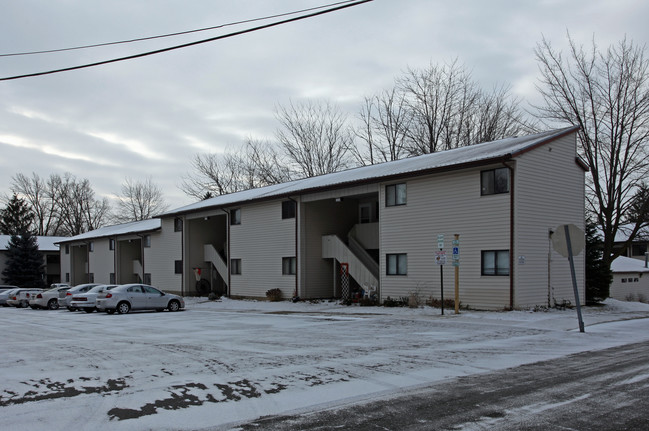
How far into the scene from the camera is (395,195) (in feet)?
84.3

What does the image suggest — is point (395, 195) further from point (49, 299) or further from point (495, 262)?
point (49, 299)

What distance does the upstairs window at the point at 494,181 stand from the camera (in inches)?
846

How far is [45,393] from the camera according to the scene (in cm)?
807

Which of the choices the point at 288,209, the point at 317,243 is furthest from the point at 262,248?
the point at 317,243

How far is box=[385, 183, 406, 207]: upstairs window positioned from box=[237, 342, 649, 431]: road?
16167 millimetres

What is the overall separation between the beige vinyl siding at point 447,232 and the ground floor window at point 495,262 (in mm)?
192

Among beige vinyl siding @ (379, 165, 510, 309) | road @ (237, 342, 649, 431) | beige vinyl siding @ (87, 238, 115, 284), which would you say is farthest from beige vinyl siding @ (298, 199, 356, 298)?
beige vinyl siding @ (87, 238, 115, 284)

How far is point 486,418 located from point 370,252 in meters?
25.5

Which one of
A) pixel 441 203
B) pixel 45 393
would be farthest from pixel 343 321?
pixel 45 393

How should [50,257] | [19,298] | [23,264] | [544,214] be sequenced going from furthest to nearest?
[50,257] → [23,264] → [19,298] → [544,214]

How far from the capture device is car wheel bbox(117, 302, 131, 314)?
26125mm

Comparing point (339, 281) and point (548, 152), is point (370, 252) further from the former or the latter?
point (548, 152)

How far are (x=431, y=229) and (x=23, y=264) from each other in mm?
53023

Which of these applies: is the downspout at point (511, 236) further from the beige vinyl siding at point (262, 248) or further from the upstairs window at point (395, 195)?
Answer: the beige vinyl siding at point (262, 248)
